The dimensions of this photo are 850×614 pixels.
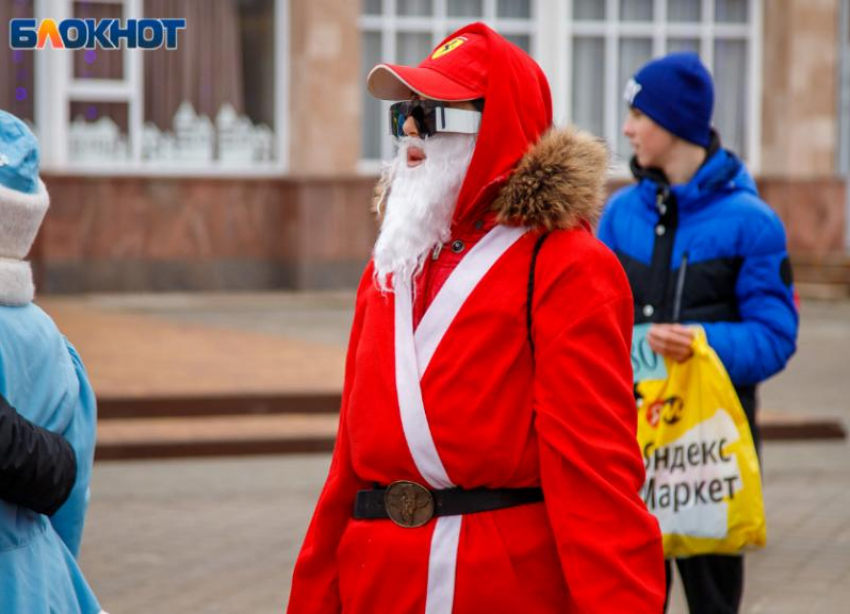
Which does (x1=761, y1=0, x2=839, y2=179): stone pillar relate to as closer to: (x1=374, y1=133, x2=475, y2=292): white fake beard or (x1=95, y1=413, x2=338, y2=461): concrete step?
(x1=95, y1=413, x2=338, y2=461): concrete step

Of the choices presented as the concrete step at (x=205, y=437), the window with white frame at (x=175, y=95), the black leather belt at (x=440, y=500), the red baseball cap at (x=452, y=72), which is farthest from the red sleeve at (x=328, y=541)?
the window with white frame at (x=175, y=95)

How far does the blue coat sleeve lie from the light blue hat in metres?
2.29

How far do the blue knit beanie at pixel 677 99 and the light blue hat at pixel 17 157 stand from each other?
231 cm

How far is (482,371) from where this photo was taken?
299cm

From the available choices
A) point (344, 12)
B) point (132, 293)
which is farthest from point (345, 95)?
point (132, 293)

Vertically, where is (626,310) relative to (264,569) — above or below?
above

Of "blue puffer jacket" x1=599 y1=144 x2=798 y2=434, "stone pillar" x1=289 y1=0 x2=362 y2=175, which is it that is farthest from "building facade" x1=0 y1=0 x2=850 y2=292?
"blue puffer jacket" x1=599 y1=144 x2=798 y2=434

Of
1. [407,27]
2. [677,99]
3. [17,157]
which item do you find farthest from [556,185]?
[407,27]

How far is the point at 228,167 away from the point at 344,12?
2.44m

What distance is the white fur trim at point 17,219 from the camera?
3080mm

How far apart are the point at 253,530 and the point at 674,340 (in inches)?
139

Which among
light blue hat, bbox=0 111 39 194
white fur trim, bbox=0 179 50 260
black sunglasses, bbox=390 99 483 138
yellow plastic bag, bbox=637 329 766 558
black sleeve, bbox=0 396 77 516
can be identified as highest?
black sunglasses, bbox=390 99 483 138

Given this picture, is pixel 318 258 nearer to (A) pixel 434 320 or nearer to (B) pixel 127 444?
(B) pixel 127 444

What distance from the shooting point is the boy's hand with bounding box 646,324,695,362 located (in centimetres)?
474
